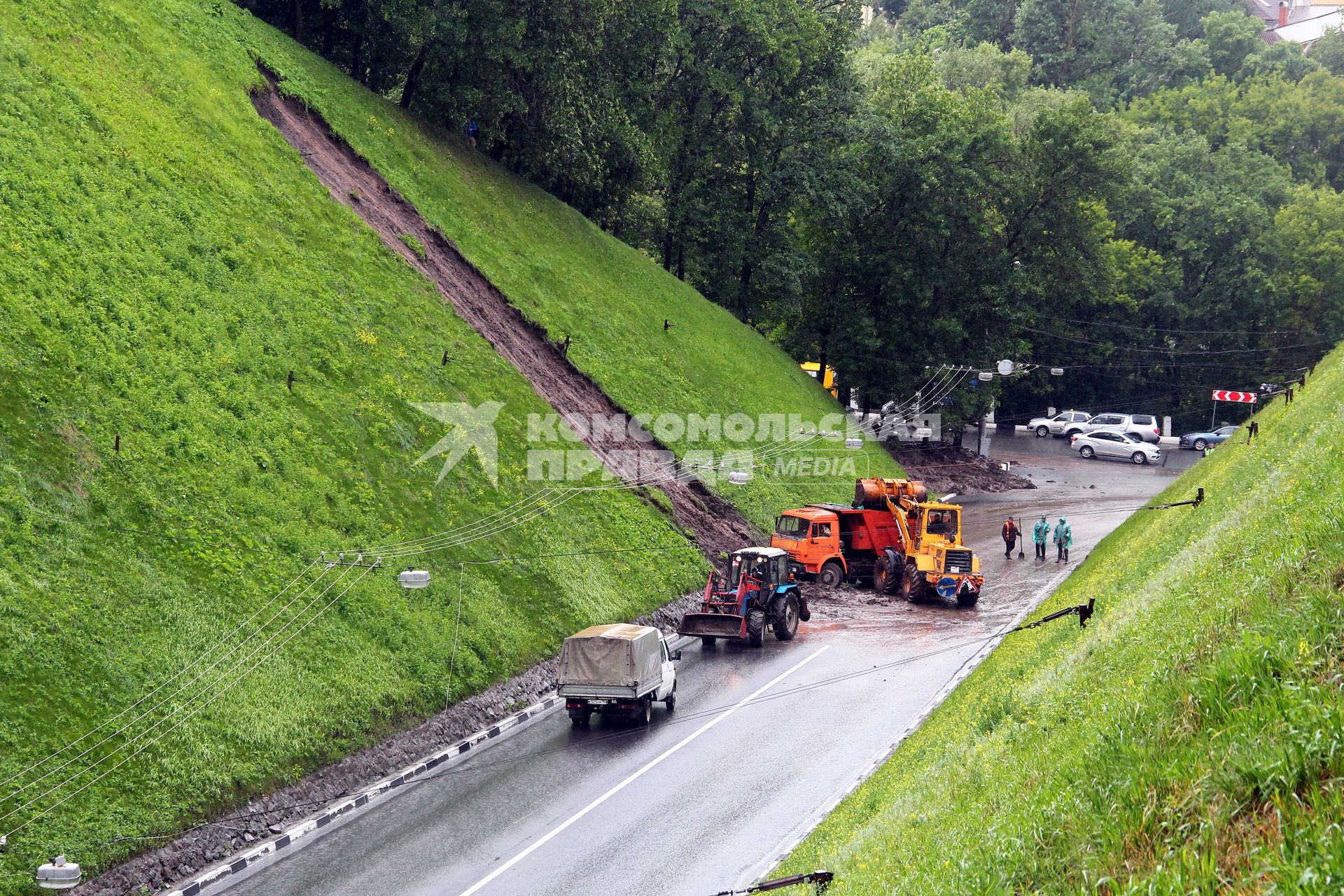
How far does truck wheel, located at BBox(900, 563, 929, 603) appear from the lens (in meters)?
35.1

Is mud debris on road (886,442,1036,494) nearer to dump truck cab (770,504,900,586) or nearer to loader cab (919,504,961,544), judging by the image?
dump truck cab (770,504,900,586)

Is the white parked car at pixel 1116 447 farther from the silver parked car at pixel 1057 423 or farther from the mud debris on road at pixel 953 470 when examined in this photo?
the mud debris on road at pixel 953 470

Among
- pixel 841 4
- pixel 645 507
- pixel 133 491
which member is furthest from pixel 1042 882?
pixel 841 4

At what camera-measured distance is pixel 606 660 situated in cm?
2394

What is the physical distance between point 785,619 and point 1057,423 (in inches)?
2010

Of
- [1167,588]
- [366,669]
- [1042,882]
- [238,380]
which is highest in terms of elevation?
[238,380]

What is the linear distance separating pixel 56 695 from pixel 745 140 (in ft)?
149

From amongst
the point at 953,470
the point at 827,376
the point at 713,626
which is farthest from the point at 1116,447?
the point at 713,626

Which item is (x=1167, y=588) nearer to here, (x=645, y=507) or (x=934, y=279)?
(x=645, y=507)

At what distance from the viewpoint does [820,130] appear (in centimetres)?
5806

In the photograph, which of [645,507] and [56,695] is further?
[645,507]

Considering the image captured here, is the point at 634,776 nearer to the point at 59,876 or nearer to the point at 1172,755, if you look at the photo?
the point at 59,876

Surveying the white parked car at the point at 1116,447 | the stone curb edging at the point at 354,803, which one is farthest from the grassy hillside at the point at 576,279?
the white parked car at the point at 1116,447

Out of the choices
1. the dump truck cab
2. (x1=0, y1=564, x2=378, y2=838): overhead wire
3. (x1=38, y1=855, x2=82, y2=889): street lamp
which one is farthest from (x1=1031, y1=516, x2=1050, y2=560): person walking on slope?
(x1=38, y1=855, x2=82, y2=889): street lamp
